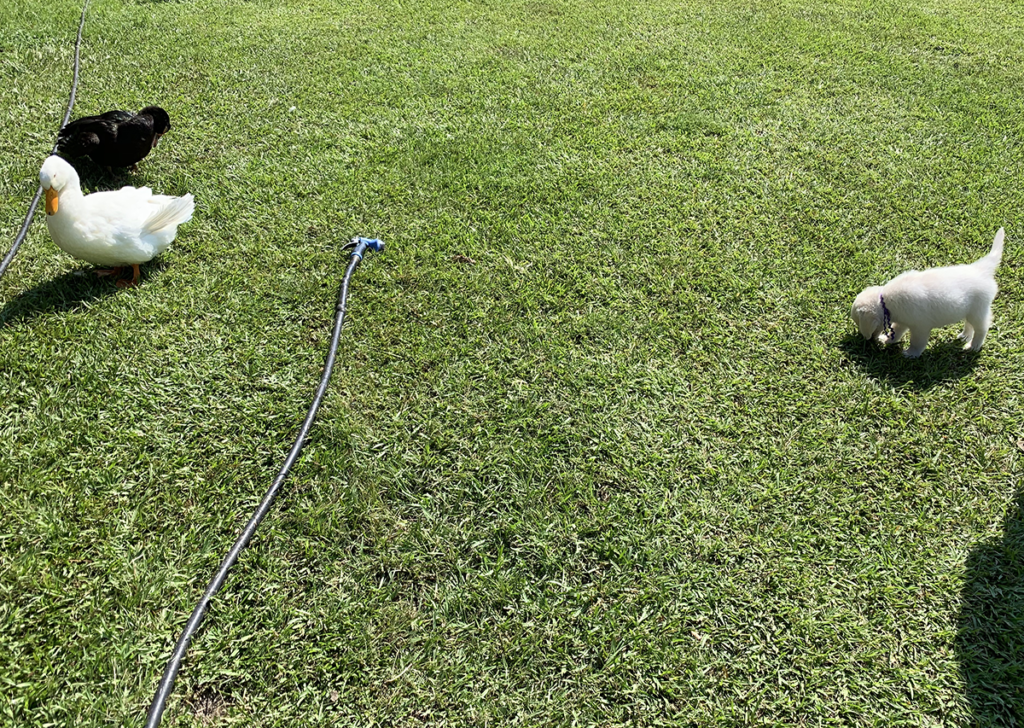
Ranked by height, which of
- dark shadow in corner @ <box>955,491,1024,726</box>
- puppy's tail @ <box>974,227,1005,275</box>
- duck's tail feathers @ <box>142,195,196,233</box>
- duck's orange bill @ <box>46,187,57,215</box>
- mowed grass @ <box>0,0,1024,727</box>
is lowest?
dark shadow in corner @ <box>955,491,1024,726</box>

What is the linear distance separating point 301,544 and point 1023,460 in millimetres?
3052

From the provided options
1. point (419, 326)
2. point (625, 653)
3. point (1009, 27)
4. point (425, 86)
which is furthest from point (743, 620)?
point (1009, 27)

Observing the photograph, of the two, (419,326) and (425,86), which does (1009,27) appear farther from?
(419,326)

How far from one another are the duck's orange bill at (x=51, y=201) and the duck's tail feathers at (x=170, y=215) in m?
0.37

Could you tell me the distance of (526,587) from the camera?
83.9 inches

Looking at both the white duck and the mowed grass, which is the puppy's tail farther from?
the white duck

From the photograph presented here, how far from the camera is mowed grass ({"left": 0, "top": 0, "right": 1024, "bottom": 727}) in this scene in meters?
1.93

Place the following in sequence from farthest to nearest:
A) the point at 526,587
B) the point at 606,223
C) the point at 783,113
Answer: the point at 783,113 < the point at 606,223 < the point at 526,587

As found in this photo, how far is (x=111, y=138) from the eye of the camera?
141 inches

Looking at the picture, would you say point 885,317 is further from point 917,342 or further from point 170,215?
point 170,215

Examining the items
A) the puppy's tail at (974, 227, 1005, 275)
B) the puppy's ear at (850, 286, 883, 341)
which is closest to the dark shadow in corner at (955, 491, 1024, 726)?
the puppy's ear at (850, 286, 883, 341)

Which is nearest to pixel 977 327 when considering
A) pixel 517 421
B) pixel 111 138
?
pixel 517 421

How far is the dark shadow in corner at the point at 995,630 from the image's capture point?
6.10 feet

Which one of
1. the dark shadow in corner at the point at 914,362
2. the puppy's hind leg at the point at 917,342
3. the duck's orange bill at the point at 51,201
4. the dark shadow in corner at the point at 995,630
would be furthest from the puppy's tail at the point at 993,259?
the duck's orange bill at the point at 51,201
